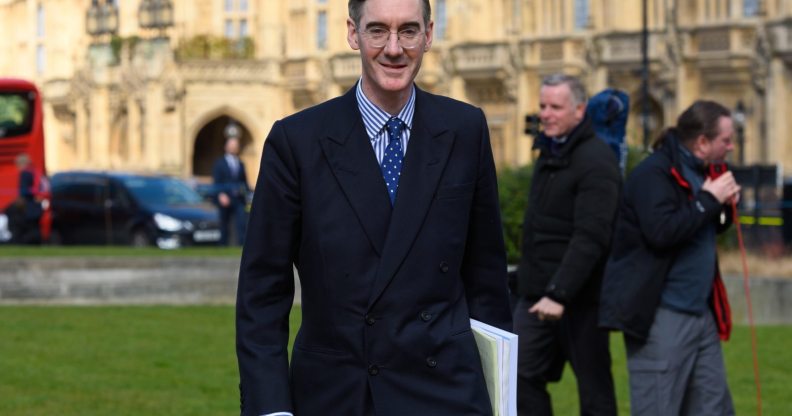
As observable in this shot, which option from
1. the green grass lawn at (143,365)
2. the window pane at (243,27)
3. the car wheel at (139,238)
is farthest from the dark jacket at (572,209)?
the window pane at (243,27)

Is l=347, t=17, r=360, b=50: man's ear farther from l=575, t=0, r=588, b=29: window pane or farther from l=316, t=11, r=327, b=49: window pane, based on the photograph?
l=316, t=11, r=327, b=49: window pane

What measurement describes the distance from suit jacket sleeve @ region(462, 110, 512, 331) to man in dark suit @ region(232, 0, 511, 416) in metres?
0.01

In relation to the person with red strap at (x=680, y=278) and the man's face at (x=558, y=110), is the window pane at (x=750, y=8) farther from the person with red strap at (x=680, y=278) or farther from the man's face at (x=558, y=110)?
the person with red strap at (x=680, y=278)

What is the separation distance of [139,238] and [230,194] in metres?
3.39

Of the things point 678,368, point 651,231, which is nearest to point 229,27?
point 651,231

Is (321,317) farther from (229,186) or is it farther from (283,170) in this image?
(229,186)

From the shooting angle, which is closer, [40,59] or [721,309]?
[721,309]

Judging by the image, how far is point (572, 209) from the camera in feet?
28.8

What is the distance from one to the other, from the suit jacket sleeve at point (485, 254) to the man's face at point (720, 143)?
307 centimetres

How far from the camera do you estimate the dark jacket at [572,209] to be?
28.5 feet

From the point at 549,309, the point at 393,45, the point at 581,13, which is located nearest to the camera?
the point at 393,45

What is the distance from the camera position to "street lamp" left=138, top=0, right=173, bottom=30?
163 ft

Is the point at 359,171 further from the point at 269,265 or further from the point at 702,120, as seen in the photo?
the point at 702,120

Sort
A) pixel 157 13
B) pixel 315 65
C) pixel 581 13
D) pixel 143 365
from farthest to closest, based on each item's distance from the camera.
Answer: pixel 315 65, pixel 157 13, pixel 581 13, pixel 143 365
